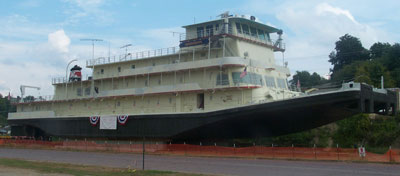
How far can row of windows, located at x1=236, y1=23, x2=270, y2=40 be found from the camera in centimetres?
3034

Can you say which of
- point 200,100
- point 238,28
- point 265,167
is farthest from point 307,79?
point 265,167

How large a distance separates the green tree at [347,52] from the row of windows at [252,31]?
140ft

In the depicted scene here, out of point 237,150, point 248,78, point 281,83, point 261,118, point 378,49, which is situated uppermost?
point 378,49

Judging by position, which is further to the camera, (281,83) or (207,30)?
(207,30)

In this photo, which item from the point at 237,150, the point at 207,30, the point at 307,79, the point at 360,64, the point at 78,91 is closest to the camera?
the point at 237,150

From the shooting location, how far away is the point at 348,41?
73562 millimetres

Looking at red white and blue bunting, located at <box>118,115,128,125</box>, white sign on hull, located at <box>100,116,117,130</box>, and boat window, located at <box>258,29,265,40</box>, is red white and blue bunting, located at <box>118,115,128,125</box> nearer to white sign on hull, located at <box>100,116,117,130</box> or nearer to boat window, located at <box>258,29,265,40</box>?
white sign on hull, located at <box>100,116,117,130</box>

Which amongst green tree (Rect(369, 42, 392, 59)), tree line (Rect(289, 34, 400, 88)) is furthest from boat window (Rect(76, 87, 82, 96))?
green tree (Rect(369, 42, 392, 59))

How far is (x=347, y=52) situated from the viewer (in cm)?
7269

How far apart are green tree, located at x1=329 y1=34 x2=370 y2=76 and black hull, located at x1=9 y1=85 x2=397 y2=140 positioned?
4801 cm

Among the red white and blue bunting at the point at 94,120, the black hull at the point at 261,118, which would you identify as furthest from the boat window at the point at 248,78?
the red white and blue bunting at the point at 94,120

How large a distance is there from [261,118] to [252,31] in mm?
8851

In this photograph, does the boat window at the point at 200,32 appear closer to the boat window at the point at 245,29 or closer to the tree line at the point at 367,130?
the boat window at the point at 245,29

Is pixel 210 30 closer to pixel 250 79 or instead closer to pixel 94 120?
pixel 250 79
